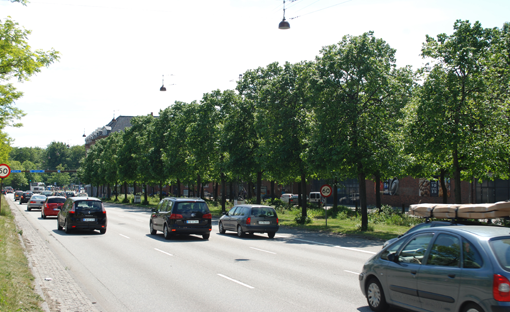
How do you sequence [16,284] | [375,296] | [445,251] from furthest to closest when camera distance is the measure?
[16,284]
[375,296]
[445,251]

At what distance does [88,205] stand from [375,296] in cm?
1659

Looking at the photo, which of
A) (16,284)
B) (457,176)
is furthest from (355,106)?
(16,284)

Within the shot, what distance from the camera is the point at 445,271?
609cm

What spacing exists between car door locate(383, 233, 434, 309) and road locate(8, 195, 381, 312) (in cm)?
100

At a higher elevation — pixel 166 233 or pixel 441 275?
pixel 441 275

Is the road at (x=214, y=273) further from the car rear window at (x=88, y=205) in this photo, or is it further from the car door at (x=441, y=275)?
the car rear window at (x=88, y=205)

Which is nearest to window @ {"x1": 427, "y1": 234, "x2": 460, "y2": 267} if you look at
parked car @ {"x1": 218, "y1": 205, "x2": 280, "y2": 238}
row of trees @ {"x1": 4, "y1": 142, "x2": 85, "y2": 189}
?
parked car @ {"x1": 218, "y1": 205, "x2": 280, "y2": 238}

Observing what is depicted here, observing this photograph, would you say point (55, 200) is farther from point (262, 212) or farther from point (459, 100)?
point (459, 100)

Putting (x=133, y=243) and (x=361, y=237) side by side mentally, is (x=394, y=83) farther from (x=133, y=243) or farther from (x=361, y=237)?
(x=133, y=243)

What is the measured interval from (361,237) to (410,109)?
6.68m

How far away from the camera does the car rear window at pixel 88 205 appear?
20781mm

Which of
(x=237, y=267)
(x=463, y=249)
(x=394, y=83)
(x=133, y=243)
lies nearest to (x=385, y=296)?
(x=463, y=249)

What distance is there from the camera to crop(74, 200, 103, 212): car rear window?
20781mm

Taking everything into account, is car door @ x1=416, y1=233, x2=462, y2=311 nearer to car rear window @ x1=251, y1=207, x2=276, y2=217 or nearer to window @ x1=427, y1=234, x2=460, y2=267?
window @ x1=427, y1=234, x2=460, y2=267
